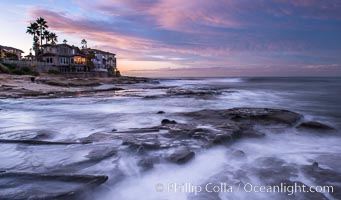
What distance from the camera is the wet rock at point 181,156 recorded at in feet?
17.5

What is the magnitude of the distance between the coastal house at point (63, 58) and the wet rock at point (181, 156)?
58541 millimetres

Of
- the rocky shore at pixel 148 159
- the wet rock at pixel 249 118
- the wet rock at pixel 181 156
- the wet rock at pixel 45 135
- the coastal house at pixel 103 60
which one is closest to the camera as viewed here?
the rocky shore at pixel 148 159

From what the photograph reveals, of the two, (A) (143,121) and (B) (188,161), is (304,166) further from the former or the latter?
(A) (143,121)

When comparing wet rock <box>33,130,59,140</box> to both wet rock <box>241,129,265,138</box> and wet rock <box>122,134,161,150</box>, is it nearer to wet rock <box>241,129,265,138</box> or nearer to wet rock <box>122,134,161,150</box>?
wet rock <box>122,134,161,150</box>

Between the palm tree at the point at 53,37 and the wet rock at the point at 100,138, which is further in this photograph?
the palm tree at the point at 53,37

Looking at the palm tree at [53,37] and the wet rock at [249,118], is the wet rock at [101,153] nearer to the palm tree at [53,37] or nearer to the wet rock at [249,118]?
the wet rock at [249,118]

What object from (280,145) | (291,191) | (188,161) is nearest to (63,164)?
(188,161)

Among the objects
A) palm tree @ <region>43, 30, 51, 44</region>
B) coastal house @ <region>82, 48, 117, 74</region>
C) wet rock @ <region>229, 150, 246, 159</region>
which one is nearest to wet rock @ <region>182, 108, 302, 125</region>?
wet rock @ <region>229, 150, 246, 159</region>

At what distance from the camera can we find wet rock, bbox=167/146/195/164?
534 centimetres

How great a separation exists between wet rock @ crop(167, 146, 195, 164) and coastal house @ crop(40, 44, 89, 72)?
5854 centimetres

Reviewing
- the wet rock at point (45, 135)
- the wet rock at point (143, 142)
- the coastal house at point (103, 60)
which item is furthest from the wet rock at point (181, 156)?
the coastal house at point (103, 60)

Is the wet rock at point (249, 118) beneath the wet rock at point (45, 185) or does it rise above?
above

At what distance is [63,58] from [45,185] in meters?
64.5

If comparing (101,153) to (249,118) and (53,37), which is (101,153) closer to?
(249,118)
